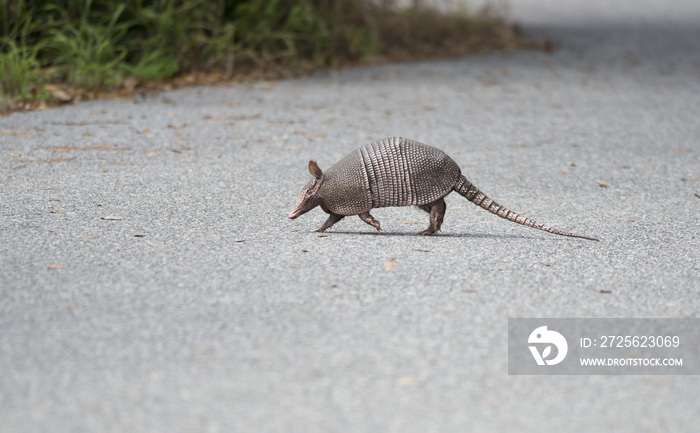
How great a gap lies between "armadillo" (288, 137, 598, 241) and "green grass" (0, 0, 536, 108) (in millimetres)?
4626

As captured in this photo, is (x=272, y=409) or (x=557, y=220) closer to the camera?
(x=272, y=409)

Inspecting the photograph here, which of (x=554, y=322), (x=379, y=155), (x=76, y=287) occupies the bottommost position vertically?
(x=76, y=287)

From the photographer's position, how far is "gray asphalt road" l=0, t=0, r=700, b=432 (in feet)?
8.23

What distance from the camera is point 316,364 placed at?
9.04 feet

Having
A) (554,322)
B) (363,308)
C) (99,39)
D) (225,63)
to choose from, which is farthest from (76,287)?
(225,63)

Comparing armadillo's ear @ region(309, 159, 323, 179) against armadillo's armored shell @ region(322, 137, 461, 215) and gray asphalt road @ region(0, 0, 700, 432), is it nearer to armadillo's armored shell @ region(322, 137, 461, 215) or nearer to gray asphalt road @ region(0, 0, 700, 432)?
armadillo's armored shell @ region(322, 137, 461, 215)

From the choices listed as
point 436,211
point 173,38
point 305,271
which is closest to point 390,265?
point 305,271

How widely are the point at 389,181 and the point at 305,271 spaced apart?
71cm

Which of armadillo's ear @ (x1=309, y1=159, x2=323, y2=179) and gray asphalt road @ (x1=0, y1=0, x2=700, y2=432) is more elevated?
armadillo's ear @ (x1=309, y1=159, x2=323, y2=179)

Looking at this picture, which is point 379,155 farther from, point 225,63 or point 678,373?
point 225,63

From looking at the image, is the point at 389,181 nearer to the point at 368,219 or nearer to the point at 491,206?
the point at 368,219

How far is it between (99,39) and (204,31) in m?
1.70

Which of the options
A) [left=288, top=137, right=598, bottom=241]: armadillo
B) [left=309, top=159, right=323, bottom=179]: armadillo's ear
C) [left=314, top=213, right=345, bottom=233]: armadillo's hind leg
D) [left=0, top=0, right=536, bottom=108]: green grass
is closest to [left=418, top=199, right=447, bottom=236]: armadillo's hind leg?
[left=288, top=137, right=598, bottom=241]: armadillo

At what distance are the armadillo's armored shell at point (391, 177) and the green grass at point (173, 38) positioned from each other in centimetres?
471
